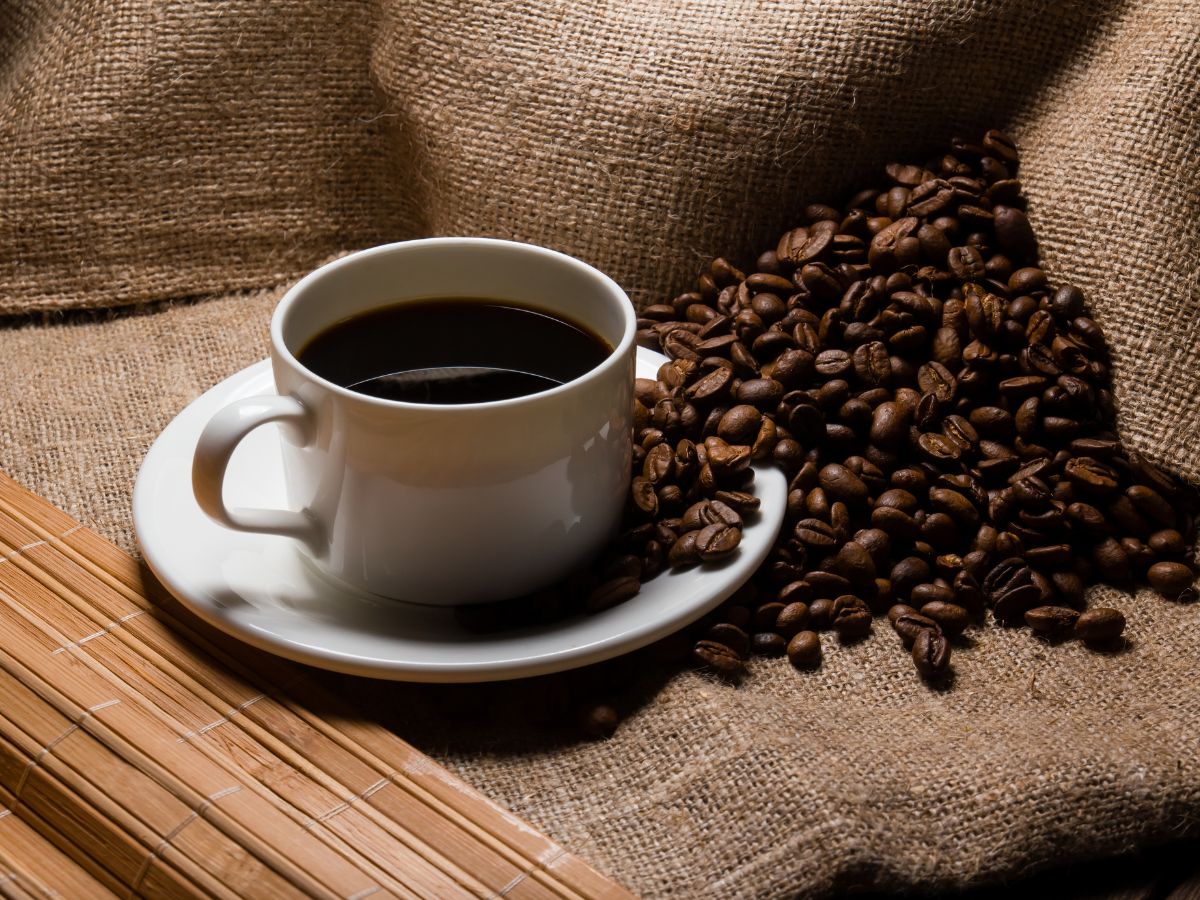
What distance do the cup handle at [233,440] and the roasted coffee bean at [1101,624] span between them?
743mm

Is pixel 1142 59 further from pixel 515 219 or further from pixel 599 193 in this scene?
pixel 515 219

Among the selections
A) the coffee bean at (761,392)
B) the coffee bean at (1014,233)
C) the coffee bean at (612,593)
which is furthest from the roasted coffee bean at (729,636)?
the coffee bean at (1014,233)

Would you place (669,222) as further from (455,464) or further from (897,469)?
(455,464)

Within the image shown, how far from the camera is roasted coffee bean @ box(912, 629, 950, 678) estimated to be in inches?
44.6

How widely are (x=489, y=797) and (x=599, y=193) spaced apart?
83 centimetres

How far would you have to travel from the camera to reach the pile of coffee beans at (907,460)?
1.17 meters

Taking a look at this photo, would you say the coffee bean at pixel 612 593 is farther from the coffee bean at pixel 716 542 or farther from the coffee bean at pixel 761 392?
the coffee bean at pixel 761 392

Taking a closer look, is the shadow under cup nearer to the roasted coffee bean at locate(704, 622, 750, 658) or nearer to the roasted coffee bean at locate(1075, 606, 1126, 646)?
the roasted coffee bean at locate(704, 622, 750, 658)

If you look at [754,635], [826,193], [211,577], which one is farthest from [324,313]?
[826,193]

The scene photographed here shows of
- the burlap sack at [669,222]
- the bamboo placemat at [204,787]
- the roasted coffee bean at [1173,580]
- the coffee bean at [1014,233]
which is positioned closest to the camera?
the bamboo placemat at [204,787]

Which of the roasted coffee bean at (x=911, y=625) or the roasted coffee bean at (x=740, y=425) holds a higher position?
the roasted coffee bean at (x=740, y=425)

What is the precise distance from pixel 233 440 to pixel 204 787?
10.7 inches

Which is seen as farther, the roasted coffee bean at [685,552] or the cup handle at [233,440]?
the roasted coffee bean at [685,552]

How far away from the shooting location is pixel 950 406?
4.17 feet
